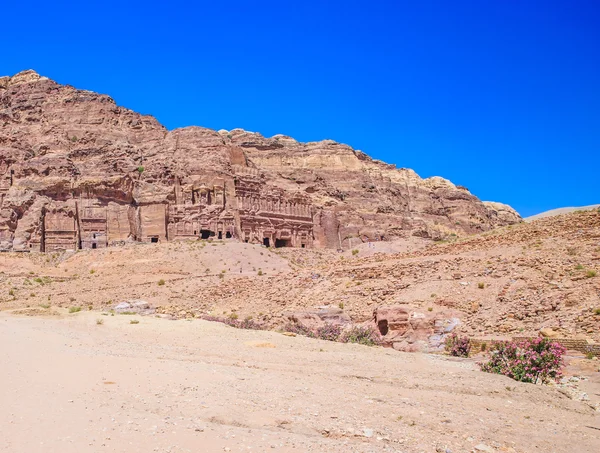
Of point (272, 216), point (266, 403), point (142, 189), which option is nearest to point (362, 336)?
point (266, 403)

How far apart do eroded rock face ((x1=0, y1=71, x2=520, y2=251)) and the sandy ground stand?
152ft

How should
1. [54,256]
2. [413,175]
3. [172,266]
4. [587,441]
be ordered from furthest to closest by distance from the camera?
[413,175]
[54,256]
[172,266]
[587,441]

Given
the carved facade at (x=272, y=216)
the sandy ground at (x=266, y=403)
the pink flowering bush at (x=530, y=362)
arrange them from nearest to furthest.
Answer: the sandy ground at (x=266, y=403) < the pink flowering bush at (x=530, y=362) < the carved facade at (x=272, y=216)

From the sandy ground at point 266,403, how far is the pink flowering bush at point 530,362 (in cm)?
67

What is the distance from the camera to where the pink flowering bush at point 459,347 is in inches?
680

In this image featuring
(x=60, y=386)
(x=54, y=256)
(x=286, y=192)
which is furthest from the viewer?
(x=286, y=192)

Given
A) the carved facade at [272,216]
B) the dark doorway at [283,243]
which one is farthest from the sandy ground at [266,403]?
the dark doorway at [283,243]

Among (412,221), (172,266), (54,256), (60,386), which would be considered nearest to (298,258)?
(172,266)

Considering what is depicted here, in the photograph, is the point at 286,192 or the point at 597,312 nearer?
the point at 597,312

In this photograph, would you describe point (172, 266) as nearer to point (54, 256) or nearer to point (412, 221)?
point (54, 256)

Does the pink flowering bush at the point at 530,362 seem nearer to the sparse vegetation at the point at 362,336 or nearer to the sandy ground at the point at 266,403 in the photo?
the sandy ground at the point at 266,403

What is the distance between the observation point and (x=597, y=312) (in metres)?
17.6

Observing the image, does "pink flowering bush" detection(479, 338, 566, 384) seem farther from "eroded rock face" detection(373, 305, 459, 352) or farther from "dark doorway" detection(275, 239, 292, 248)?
"dark doorway" detection(275, 239, 292, 248)

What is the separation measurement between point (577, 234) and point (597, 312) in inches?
375
